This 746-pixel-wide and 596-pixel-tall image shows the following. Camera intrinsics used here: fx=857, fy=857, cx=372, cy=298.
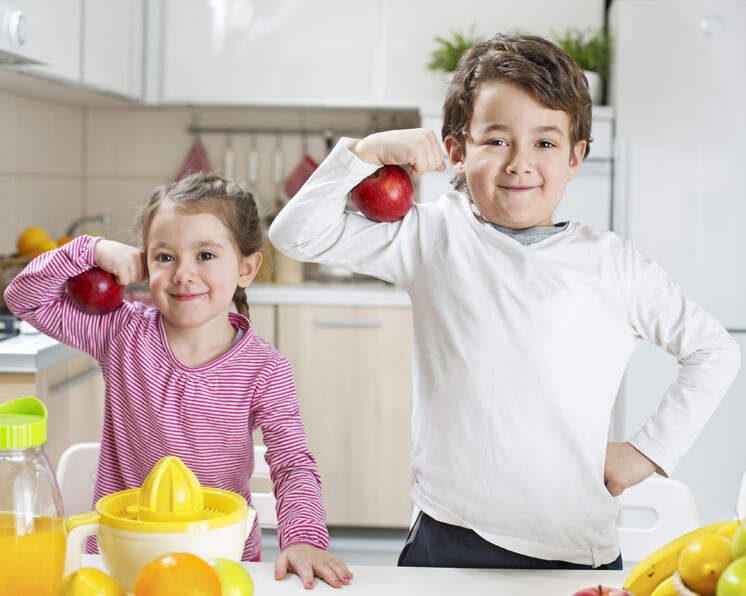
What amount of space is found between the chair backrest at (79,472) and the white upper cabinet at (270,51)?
1896mm

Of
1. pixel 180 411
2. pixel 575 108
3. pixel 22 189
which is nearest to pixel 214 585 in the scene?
pixel 180 411

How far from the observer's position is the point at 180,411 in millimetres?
1134

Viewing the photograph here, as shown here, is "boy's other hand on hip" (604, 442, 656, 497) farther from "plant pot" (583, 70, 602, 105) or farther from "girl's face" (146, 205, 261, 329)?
"plant pot" (583, 70, 602, 105)

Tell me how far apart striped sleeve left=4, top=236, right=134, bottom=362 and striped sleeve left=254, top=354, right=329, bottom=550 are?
0.25 metres

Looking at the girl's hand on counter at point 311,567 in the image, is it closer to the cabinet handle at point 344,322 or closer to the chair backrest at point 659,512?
the chair backrest at point 659,512

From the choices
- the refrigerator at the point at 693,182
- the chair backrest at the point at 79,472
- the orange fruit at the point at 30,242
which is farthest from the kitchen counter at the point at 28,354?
the refrigerator at the point at 693,182

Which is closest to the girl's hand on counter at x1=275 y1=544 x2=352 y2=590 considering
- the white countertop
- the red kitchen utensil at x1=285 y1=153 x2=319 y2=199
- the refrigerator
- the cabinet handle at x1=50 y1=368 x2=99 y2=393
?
the white countertop

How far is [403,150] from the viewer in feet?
3.23

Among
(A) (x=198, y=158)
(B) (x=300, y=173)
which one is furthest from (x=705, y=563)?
(A) (x=198, y=158)

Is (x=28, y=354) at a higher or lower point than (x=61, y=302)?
lower

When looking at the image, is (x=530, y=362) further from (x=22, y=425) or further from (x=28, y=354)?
(x=28, y=354)

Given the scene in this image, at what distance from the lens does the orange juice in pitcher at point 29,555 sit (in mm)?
684

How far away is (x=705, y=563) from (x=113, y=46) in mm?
2489

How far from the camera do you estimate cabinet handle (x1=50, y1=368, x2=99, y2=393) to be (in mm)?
1956
